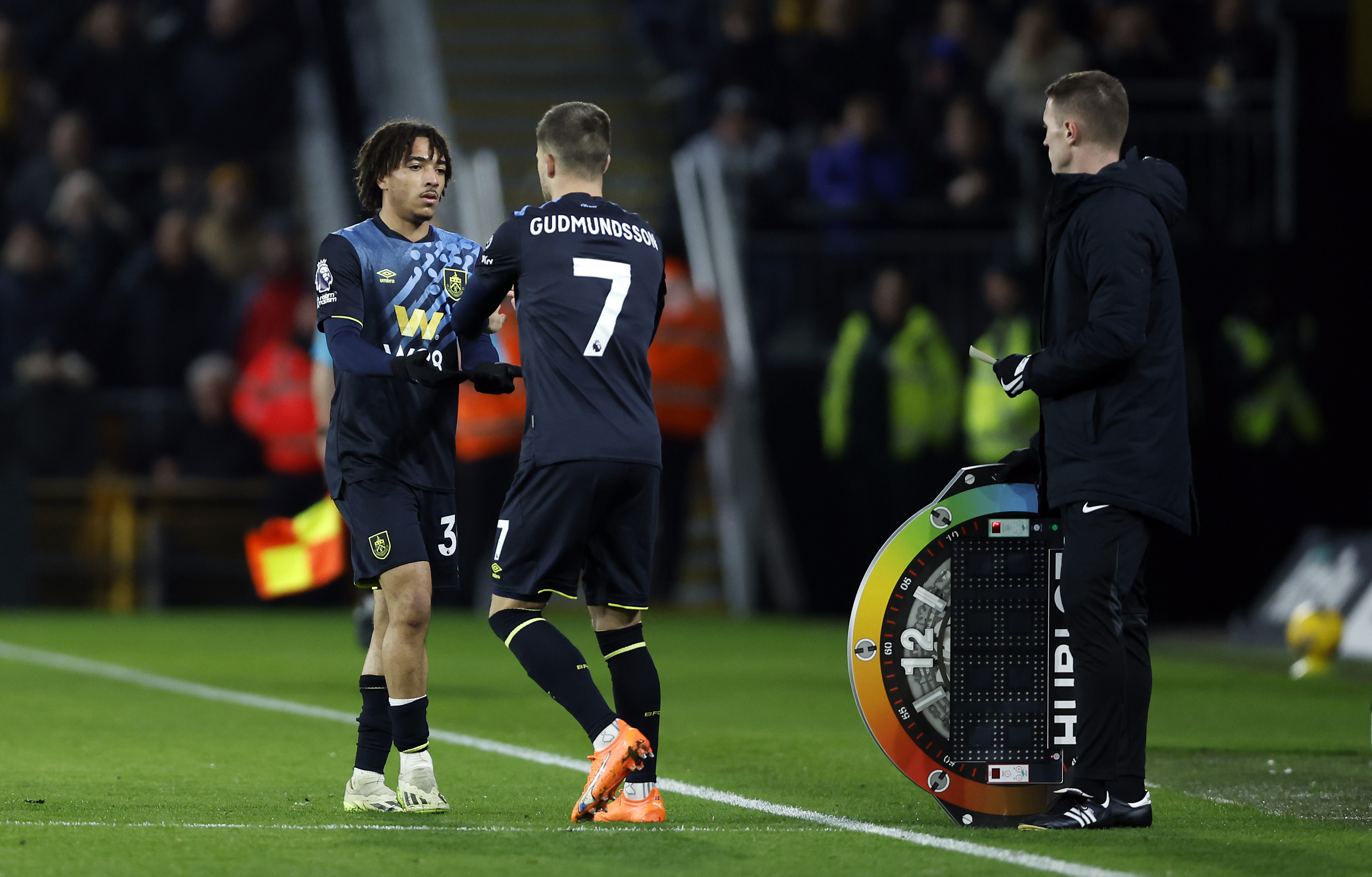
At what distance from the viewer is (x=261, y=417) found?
1599 centimetres

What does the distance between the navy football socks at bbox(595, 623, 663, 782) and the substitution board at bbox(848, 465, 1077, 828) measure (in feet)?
1.87

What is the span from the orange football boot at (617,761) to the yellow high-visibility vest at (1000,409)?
9.06m

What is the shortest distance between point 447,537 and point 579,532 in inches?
25.1

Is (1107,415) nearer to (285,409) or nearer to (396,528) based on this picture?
(396,528)

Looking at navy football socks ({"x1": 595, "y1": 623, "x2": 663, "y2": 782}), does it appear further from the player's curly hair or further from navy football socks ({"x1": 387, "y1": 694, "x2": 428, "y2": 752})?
the player's curly hair

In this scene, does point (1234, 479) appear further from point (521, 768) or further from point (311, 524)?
point (521, 768)

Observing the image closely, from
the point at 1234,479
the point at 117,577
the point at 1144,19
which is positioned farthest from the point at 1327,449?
the point at 117,577

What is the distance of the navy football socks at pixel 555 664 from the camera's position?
18.9ft

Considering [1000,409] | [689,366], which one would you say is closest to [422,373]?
[1000,409]

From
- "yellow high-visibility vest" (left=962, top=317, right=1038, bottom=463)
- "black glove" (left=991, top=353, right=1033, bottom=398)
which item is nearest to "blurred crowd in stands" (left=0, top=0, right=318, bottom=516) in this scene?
"yellow high-visibility vest" (left=962, top=317, right=1038, bottom=463)

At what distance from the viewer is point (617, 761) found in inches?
222

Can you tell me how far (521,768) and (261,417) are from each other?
9.24 metres

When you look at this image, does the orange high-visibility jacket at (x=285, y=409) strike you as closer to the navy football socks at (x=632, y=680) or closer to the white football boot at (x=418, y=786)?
the white football boot at (x=418, y=786)

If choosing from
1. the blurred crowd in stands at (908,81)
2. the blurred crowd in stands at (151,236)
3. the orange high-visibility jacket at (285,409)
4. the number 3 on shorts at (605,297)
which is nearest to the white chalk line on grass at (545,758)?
the number 3 on shorts at (605,297)
